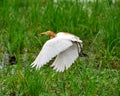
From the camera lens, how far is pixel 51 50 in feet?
14.3

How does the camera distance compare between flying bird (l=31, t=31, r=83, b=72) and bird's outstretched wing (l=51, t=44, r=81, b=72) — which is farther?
bird's outstretched wing (l=51, t=44, r=81, b=72)

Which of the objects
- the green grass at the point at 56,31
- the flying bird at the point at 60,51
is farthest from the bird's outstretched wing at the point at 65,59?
the green grass at the point at 56,31

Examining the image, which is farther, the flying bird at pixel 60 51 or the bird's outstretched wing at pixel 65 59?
the bird's outstretched wing at pixel 65 59

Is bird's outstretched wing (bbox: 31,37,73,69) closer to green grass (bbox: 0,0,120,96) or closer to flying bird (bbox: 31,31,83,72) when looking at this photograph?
flying bird (bbox: 31,31,83,72)

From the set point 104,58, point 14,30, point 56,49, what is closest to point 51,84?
point 56,49

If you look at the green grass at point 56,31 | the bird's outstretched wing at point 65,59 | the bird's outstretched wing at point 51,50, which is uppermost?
the bird's outstretched wing at point 51,50

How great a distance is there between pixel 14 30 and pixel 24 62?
587 mm

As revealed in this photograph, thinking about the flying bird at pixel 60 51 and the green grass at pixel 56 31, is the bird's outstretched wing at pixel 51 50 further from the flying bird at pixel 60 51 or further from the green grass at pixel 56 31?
the green grass at pixel 56 31

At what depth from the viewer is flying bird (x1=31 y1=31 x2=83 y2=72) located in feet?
14.1

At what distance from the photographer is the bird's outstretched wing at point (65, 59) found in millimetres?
4617

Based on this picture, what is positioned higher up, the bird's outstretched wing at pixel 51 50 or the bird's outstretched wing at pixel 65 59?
the bird's outstretched wing at pixel 51 50

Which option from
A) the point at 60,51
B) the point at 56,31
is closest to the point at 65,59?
the point at 60,51

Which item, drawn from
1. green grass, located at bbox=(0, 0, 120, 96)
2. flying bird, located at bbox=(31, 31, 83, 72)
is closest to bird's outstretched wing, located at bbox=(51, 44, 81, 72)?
flying bird, located at bbox=(31, 31, 83, 72)

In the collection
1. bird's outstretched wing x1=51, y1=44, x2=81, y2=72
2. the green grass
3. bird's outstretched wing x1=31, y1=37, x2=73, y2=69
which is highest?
bird's outstretched wing x1=31, y1=37, x2=73, y2=69
